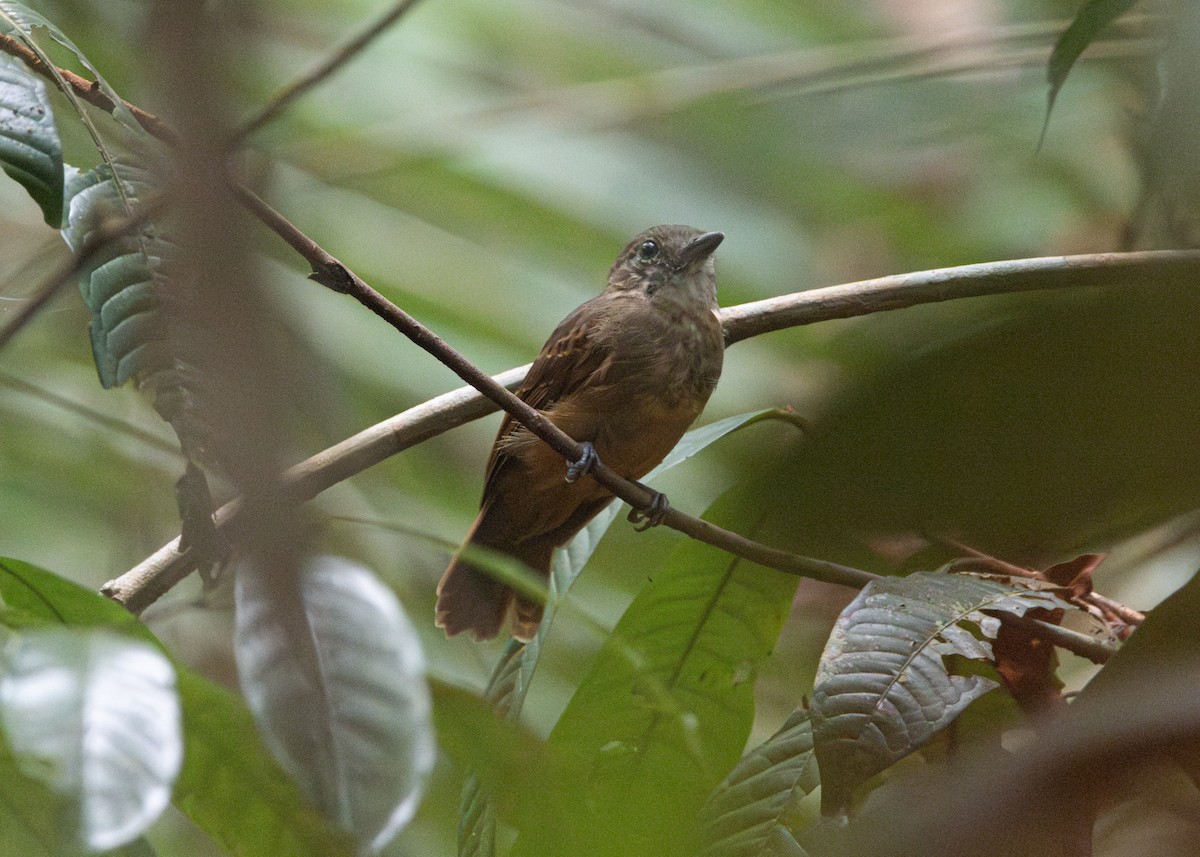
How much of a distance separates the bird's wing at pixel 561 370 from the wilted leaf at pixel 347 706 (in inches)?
63.3

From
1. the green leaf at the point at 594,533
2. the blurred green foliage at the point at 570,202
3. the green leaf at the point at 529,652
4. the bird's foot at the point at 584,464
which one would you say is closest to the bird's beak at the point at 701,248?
the blurred green foliage at the point at 570,202

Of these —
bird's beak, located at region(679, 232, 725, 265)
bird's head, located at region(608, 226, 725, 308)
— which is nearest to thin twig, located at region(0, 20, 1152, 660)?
bird's head, located at region(608, 226, 725, 308)

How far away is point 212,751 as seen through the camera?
3.59 ft

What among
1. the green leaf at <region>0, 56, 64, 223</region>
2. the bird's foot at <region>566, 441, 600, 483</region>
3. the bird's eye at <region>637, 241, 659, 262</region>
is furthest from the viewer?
the bird's eye at <region>637, 241, 659, 262</region>

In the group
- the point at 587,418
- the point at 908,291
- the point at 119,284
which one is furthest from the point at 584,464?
the point at 119,284

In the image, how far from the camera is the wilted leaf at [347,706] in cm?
77

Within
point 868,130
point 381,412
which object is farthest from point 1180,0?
point 868,130

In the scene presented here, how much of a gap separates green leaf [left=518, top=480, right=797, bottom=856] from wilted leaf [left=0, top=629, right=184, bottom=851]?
55 centimetres

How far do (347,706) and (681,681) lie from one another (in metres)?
0.88

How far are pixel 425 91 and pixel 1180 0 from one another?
3084 millimetres

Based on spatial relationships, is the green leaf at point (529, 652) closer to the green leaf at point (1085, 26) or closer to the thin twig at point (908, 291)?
the thin twig at point (908, 291)

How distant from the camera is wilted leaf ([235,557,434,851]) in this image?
77cm

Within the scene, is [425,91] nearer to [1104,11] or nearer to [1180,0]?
[1104,11]

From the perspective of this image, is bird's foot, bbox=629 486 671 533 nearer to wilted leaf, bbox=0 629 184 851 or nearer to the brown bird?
the brown bird
